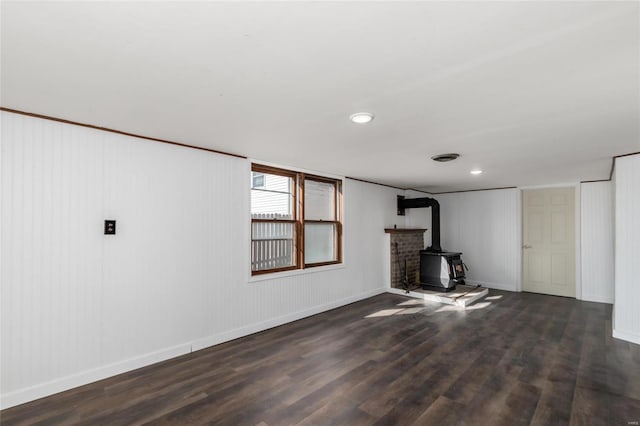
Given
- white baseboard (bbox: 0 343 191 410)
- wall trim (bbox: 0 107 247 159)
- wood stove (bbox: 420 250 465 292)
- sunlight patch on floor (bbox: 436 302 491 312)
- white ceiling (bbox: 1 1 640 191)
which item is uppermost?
white ceiling (bbox: 1 1 640 191)

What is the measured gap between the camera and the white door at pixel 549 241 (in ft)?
19.4

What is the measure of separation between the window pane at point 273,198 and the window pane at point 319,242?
0.50m

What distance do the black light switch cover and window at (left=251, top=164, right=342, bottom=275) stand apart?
1.56m

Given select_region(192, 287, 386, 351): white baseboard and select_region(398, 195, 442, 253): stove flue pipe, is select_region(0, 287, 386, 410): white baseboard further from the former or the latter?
select_region(398, 195, 442, 253): stove flue pipe

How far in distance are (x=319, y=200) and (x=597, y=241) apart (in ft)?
16.4

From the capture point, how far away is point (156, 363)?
3070 mm

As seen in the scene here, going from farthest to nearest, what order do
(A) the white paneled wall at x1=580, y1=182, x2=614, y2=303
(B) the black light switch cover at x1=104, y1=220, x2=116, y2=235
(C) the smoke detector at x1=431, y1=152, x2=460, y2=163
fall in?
→ (A) the white paneled wall at x1=580, y1=182, x2=614, y2=303, (C) the smoke detector at x1=431, y1=152, x2=460, y2=163, (B) the black light switch cover at x1=104, y1=220, x2=116, y2=235

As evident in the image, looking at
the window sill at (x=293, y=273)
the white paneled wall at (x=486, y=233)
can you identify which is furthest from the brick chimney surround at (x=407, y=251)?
the window sill at (x=293, y=273)

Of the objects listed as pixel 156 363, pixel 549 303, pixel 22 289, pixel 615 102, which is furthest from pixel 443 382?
pixel 549 303

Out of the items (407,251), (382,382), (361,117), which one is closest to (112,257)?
(361,117)

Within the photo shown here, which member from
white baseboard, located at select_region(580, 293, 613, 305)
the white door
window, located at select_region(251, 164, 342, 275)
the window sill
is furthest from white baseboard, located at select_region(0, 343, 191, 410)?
white baseboard, located at select_region(580, 293, 613, 305)

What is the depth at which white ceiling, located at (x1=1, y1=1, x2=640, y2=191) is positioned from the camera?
50.3 inches

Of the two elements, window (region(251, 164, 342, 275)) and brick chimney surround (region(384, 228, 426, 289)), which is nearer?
window (region(251, 164, 342, 275))

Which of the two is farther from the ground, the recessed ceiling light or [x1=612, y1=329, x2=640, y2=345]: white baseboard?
the recessed ceiling light
